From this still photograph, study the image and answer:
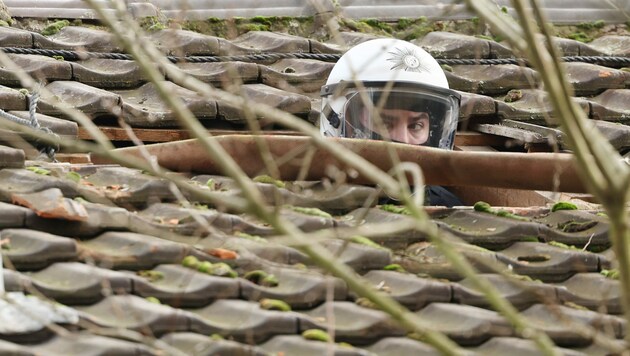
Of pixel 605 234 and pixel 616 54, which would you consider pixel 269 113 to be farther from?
pixel 616 54

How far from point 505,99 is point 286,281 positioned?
3139 millimetres

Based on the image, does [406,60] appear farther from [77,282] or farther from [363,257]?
[77,282]

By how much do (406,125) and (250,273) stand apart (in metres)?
2.18

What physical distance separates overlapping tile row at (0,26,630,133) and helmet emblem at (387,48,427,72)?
0.37 m

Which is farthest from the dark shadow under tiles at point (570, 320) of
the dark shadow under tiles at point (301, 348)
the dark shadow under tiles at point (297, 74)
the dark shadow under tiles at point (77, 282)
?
the dark shadow under tiles at point (297, 74)

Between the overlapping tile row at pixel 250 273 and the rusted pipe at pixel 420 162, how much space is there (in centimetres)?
16

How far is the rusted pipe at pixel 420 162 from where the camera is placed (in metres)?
5.10

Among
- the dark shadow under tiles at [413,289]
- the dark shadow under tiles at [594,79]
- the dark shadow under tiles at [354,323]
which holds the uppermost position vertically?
the dark shadow under tiles at [354,323]

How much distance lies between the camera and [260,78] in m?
6.75

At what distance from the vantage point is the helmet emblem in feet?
21.2

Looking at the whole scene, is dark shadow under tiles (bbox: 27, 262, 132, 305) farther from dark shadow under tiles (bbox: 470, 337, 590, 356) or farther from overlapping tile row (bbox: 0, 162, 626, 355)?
dark shadow under tiles (bbox: 470, 337, 590, 356)

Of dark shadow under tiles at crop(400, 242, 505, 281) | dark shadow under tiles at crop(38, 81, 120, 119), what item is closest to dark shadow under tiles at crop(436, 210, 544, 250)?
dark shadow under tiles at crop(400, 242, 505, 281)

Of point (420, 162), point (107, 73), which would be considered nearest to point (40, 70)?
point (107, 73)

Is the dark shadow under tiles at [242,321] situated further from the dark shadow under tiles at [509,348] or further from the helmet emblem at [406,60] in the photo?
the helmet emblem at [406,60]
